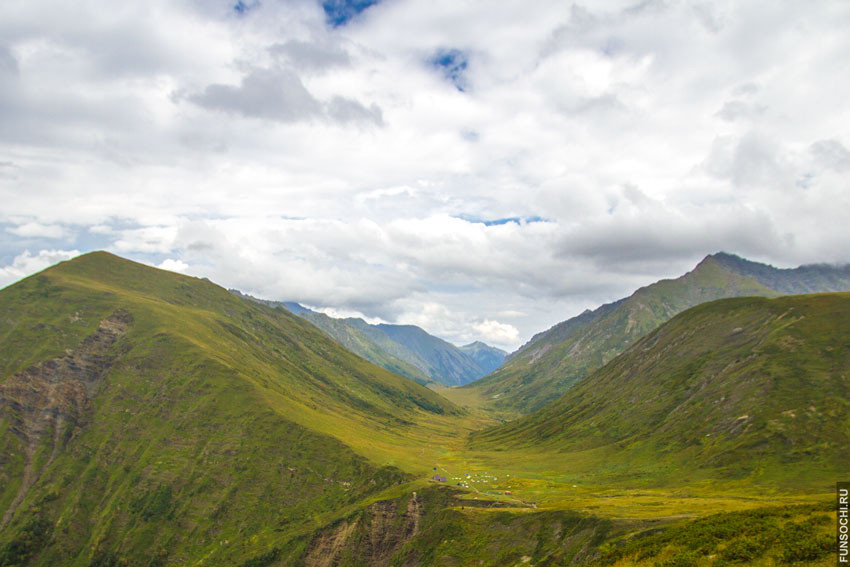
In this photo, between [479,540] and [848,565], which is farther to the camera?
[479,540]

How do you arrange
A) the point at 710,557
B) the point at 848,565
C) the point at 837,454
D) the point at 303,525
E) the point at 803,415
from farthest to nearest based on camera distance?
1. the point at 303,525
2. the point at 803,415
3. the point at 837,454
4. the point at 710,557
5. the point at 848,565

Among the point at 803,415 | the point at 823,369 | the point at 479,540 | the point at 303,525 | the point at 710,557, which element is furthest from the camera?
the point at 303,525

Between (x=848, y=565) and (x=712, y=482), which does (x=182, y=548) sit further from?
(x=848, y=565)

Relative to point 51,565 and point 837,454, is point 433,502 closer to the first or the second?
point 837,454

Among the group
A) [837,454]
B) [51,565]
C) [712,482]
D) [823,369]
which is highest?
[823,369]

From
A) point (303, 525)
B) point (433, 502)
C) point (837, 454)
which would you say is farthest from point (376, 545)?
point (837, 454)

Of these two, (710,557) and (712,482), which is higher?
(710,557)
